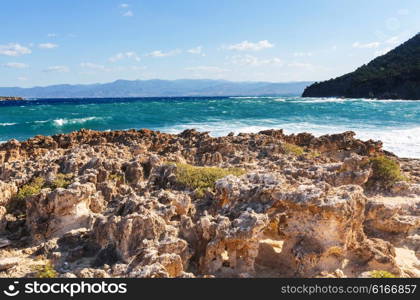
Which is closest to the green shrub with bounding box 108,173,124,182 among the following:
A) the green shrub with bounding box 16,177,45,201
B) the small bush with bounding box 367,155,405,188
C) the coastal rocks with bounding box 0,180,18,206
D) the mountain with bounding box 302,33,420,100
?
the green shrub with bounding box 16,177,45,201

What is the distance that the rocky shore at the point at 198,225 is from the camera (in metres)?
6.53

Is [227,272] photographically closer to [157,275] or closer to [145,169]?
[157,275]

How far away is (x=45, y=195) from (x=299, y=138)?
13.9 meters

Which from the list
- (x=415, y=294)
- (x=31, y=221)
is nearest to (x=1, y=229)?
(x=31, y=221)

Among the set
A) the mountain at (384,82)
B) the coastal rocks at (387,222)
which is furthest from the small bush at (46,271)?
the mountain at (384,82)

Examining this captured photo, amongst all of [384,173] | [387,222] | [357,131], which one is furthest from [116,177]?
[357,131]

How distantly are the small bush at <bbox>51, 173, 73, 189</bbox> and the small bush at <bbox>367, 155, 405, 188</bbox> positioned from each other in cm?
799

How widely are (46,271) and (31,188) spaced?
11.9 feet

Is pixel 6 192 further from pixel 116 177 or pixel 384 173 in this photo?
pixel 384 173

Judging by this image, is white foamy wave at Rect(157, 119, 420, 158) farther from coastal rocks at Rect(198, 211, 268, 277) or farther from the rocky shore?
coastal rocks at Rect(198, 211, 268, 277)

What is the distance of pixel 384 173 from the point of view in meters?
11.9

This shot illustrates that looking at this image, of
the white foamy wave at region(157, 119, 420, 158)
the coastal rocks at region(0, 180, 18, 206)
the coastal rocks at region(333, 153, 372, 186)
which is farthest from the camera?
the white foamy wave at region(157, 119, 420, 158)

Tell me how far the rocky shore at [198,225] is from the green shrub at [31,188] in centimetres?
3

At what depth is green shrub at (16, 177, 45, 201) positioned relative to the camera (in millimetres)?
9047
